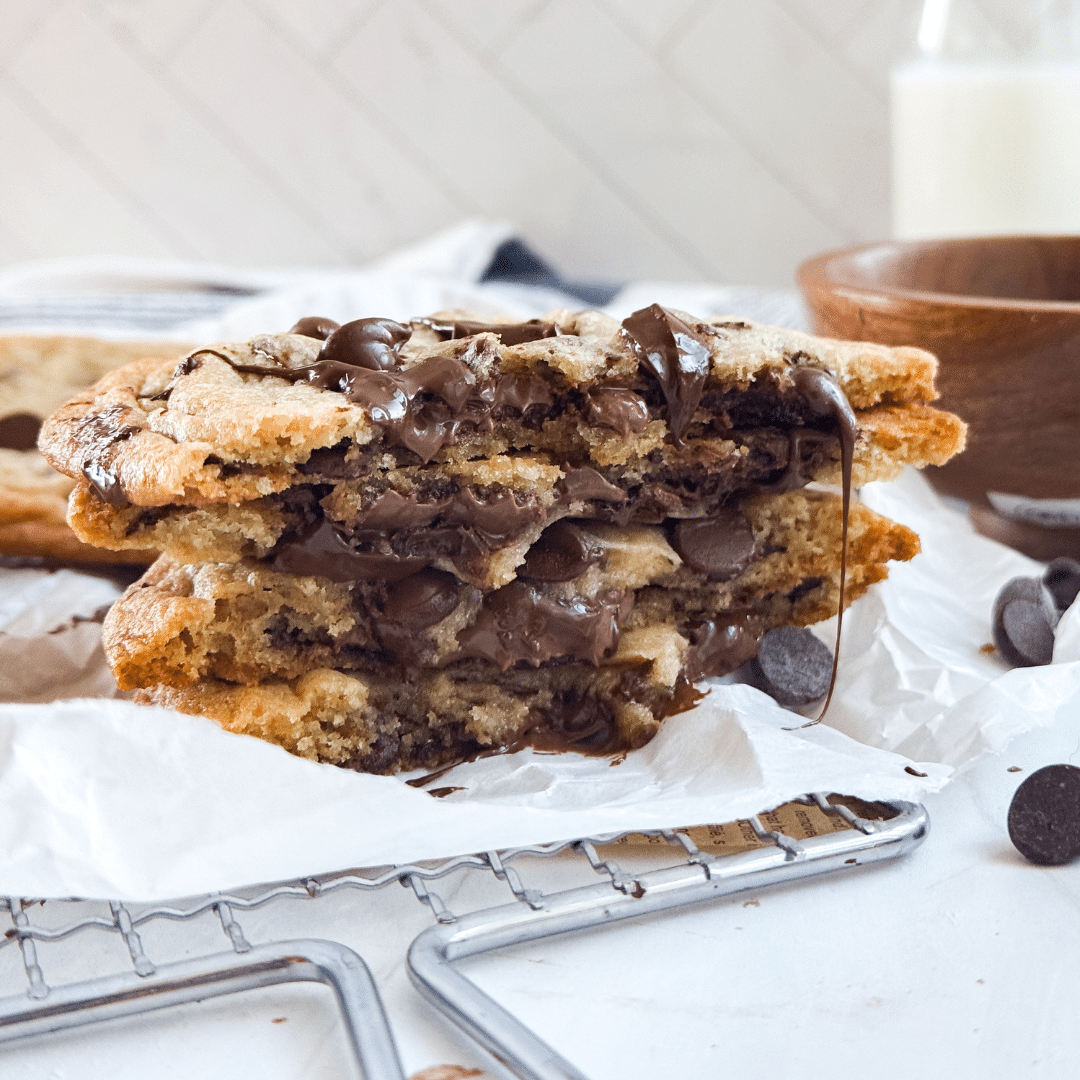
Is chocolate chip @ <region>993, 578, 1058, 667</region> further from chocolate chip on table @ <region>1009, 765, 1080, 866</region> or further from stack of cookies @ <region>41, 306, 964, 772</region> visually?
chocolate chip on table @ <region>1009, 765, 1080, 866</region>

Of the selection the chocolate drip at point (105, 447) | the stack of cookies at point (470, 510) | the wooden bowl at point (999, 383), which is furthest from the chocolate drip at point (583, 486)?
the wooden bowl at point (999, 383)

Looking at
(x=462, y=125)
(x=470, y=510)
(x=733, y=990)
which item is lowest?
(x=733, y=990)

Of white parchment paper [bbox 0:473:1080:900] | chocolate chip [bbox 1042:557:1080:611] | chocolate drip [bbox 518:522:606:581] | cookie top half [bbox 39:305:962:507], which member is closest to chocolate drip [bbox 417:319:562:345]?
cookie top half [bbox 39:305:962:507]

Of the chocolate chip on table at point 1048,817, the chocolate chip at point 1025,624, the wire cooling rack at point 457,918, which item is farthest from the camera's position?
the chocolate chip at point 1025,624

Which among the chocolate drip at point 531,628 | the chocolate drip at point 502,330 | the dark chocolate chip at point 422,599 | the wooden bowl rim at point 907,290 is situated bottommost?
the chocolate drip at point 531,628

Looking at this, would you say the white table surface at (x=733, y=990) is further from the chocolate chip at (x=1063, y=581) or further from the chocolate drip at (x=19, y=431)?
the chocolate drip at (x=19, y=431)

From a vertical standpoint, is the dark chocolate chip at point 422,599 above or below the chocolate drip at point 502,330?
below

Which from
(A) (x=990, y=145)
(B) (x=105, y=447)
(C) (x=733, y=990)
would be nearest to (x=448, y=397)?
(B) (x=105, y=447)

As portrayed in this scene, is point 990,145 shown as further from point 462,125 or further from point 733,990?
point 733,990

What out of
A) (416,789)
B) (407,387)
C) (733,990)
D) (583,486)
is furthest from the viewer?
(583,486)
